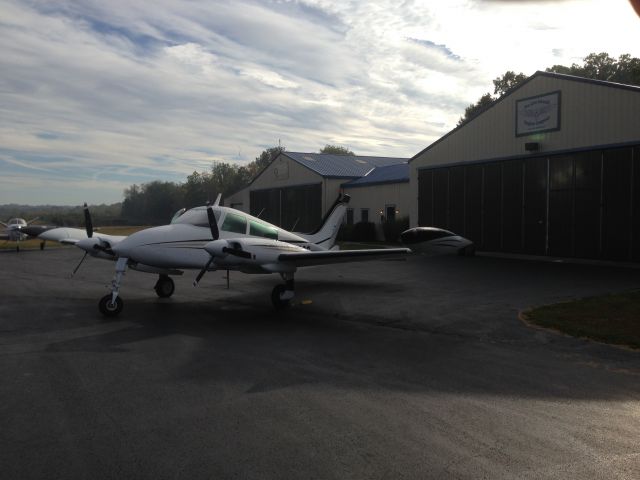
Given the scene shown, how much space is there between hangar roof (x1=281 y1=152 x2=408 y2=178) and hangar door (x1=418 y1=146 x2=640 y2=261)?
15.1 metres

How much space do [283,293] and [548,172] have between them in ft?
60.7

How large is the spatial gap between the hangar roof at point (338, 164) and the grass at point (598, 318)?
3343 cm

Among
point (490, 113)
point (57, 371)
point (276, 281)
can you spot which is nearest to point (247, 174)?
point (490, 113)

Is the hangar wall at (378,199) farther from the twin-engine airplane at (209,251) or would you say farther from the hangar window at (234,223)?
the hangar window at (234,223)

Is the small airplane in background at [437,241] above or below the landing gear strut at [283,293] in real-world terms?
above

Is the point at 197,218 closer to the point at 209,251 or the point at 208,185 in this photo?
the point at 209,251

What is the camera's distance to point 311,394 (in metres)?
6.45

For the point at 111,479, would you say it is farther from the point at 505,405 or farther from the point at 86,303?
the point at 86,303

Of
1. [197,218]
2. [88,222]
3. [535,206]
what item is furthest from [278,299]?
[535,206]

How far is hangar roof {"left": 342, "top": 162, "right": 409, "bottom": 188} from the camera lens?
128 feet

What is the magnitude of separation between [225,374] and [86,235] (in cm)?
912

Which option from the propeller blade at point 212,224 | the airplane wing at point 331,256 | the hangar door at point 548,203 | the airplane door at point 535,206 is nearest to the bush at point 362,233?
the hangar door at point 548,203

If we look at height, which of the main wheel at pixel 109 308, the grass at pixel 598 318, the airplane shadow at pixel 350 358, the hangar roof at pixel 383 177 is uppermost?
the hangar roof at pixel 383 177

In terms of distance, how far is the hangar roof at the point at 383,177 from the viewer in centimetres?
3909
